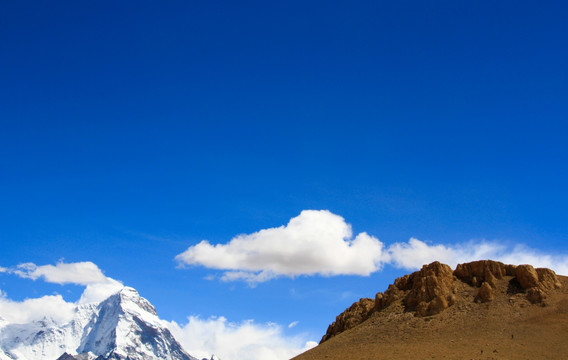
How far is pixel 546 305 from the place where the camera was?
82.9 m

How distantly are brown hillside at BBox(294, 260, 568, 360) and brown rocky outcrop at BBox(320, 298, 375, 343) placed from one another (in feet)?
0.78

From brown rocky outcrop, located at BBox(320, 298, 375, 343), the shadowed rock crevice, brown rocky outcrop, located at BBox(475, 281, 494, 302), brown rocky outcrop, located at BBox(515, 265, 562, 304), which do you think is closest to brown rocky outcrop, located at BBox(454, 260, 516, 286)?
the shadowed rock crevice

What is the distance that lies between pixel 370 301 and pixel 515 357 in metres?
36.9

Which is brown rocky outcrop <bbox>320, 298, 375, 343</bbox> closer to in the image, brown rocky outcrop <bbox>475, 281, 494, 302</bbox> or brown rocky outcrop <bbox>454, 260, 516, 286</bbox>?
brown rocky outcrop <bbox>454, 260, 516, 286</bbox>

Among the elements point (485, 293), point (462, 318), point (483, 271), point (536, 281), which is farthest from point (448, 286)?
point (536, 281)

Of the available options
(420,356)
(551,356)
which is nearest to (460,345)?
(420,356)

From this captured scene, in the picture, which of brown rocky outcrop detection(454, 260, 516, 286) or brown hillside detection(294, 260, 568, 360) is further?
brown rocky outcrop detection(454, 260, 516, 286)

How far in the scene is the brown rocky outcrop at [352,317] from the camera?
98.8m

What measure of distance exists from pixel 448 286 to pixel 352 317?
18818mm

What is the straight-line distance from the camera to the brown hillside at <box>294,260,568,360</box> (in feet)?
243

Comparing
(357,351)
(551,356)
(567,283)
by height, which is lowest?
(551,356)

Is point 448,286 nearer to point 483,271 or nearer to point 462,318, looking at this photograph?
point 483,271

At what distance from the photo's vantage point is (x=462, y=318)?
276 ft

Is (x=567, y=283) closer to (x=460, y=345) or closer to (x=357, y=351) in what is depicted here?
(x=460, y=345)
